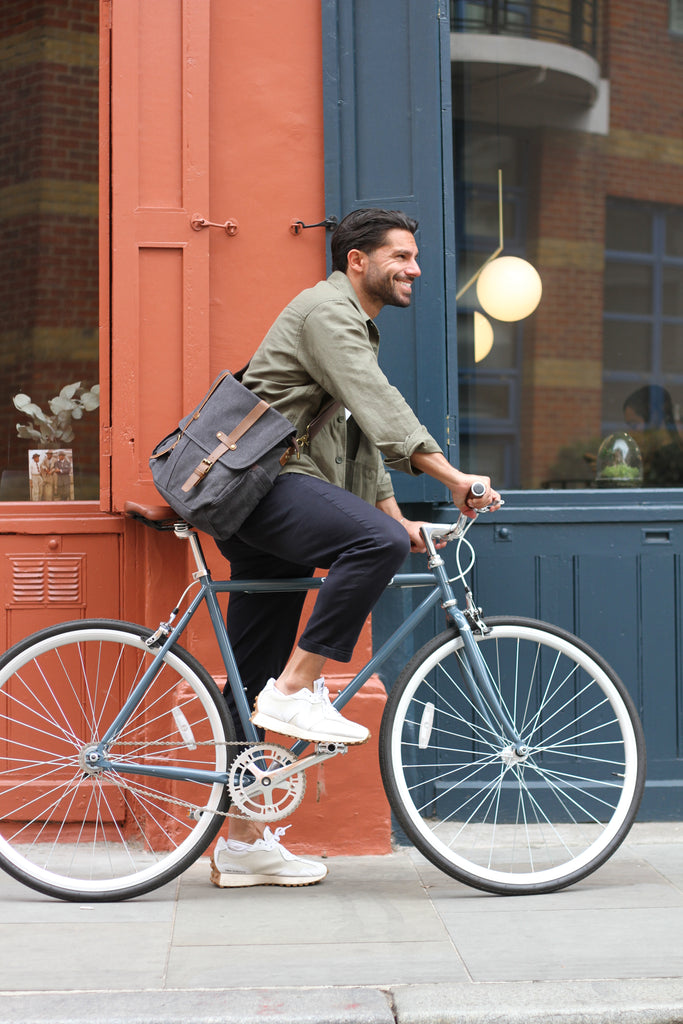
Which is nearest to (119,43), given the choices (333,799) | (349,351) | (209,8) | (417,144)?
(209,8)

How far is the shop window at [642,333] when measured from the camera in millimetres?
5062

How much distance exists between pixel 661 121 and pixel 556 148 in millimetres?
533

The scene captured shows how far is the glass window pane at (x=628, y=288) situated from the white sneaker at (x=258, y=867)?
2.75 m

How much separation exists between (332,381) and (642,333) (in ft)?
7.26

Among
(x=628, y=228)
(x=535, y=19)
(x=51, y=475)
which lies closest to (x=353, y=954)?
(x=51, y=475)

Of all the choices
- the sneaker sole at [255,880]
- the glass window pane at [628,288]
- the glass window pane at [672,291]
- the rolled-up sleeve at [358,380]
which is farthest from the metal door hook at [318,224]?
the sneaker sole at [255,880]

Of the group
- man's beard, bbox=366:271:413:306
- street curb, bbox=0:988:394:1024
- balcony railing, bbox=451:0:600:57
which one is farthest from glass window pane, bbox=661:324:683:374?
street curb, bbox=0:988:394:1024

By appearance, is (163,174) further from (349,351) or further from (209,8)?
(349,351)

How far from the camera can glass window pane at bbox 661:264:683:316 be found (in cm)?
512

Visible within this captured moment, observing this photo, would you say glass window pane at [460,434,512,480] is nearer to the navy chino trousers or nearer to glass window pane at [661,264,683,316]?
glass window pane at [661,264,683,316]

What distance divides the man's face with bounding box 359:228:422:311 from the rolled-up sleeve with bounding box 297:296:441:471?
8.2 inches

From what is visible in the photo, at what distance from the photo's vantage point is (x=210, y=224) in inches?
164

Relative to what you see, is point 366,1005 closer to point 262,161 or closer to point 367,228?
point 367,228

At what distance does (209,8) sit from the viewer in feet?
13.7
